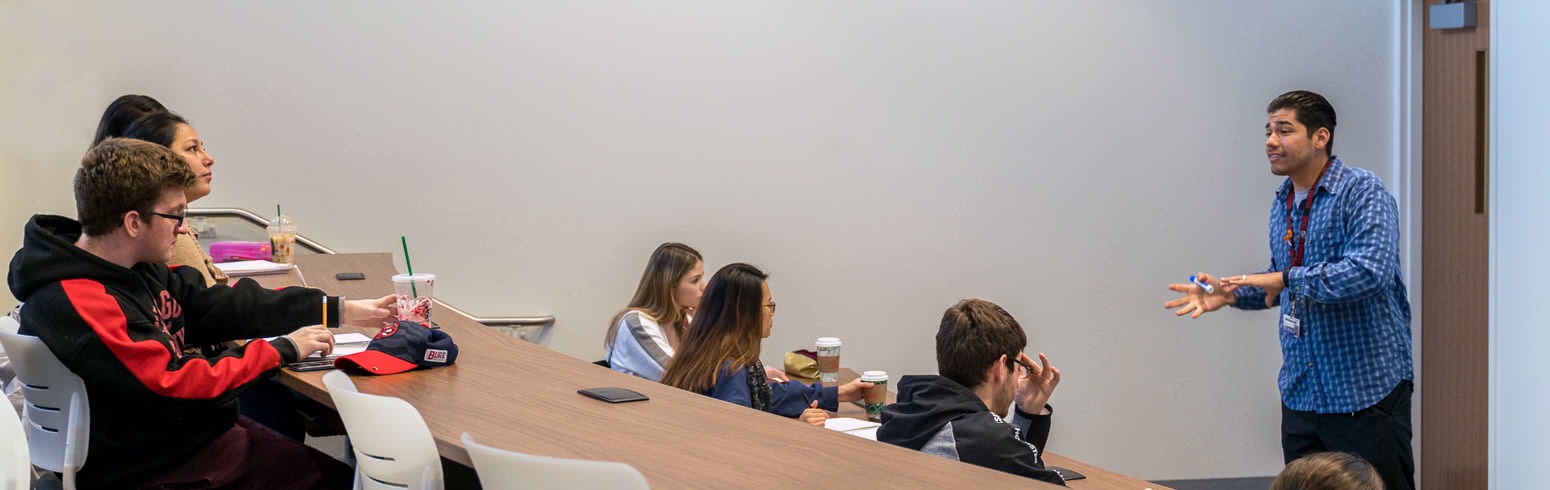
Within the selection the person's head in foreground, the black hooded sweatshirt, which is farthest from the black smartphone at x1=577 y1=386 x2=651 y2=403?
the person's head in foreground

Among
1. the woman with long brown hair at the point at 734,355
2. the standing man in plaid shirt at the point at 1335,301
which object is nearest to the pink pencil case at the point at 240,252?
the woman with long brown hair at the point at 734,355

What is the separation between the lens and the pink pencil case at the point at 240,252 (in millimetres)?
4555

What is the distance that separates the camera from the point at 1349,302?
3473 millimetres

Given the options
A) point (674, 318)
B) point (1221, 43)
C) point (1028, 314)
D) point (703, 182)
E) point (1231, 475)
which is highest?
point (1221, 43)

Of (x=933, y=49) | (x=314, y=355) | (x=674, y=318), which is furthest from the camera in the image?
(x=933, y=49)

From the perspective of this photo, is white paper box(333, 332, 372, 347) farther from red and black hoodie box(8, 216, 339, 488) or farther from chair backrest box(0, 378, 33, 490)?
chair backrest box(0, 378, 33, 490)

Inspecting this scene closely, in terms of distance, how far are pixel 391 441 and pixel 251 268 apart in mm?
2286

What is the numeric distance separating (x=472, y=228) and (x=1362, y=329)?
138 inches

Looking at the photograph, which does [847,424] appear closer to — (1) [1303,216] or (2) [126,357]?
(1) [1303,216]

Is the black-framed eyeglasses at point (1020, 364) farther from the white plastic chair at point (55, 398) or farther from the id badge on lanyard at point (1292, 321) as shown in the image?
the white plastic chair at point (55, 398)

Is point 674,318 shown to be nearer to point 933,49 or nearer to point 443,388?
point 443,388

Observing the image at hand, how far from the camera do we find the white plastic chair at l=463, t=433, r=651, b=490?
62.1 inches

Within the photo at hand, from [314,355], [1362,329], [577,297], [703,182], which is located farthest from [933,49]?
[314,355]

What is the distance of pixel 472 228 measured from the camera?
543 cm
